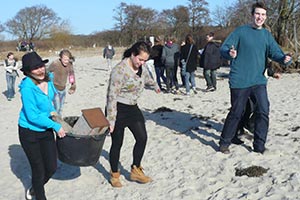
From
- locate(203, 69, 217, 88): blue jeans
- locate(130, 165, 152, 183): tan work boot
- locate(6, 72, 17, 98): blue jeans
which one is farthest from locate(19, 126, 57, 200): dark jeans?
locate(6, 72, 17, 98): blue jeans

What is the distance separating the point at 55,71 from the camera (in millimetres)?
8055

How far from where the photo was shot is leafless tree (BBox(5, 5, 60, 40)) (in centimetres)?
9419

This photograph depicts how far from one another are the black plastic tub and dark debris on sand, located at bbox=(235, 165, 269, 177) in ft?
6.07

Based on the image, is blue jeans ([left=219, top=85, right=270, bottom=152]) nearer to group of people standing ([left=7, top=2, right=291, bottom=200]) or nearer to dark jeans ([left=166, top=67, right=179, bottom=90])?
group of people standing ([left=7, top=2, right=291, bottom=200])

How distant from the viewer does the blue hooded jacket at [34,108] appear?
4410 millimetres

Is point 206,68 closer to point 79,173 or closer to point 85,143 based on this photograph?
point 79,173

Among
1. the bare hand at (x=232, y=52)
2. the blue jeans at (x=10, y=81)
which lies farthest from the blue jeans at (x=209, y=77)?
the bare hand at (x=232, y=52)

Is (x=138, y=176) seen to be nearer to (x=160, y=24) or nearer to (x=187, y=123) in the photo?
(x=187, y=123)

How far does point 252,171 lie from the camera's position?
213 inches

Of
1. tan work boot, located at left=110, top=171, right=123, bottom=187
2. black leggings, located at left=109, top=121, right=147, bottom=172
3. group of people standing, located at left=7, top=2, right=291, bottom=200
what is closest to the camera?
group of people standing, located at left=7, top=2, right=291, bottom=200

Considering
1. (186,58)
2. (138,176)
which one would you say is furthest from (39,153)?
(186,58)

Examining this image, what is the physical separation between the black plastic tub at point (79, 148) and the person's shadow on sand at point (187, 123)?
2325mm

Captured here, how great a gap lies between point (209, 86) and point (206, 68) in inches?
31.0

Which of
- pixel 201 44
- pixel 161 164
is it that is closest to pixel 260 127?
pixel 161 164
